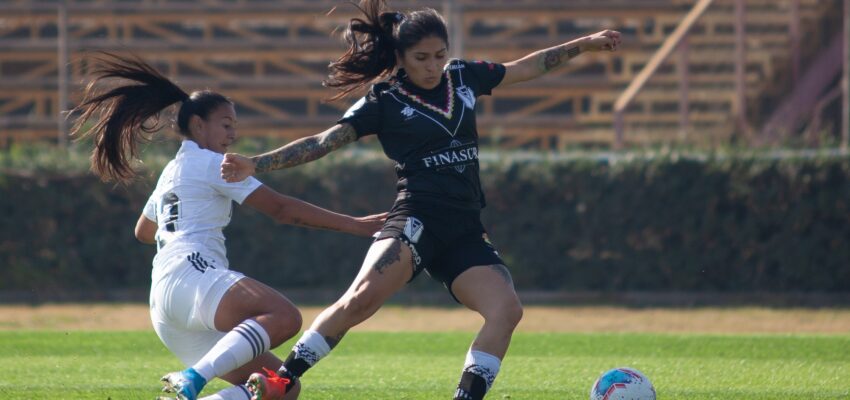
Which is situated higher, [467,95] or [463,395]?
[467,95]

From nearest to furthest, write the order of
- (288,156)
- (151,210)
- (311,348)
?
(311,348)
(288,156)
(151,210)

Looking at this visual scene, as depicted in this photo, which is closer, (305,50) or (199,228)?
(199,228)

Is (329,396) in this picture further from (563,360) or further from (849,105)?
(849,105)

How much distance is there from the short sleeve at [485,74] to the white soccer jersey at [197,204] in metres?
1.27

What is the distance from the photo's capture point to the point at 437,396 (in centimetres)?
715

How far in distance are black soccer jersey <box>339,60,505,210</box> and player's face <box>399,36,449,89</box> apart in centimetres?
Answer: 8

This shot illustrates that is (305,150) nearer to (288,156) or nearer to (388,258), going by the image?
(288,156)

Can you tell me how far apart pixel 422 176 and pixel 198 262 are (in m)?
1.13

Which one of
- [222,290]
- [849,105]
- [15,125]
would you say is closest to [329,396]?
[222,290]

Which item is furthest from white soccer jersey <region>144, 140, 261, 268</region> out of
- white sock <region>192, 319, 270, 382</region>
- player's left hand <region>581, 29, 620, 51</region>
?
player's left hand <region>581, 29, 620, 51</region>

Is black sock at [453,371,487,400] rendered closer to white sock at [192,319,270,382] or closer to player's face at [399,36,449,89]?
white sock at [192,319,270,382]

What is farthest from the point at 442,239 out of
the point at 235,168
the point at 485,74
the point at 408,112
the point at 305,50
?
the point at 305,50

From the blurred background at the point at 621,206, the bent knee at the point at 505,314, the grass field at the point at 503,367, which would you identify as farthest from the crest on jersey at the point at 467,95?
the blurred background at the point at 621,206

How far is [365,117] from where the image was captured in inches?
234
